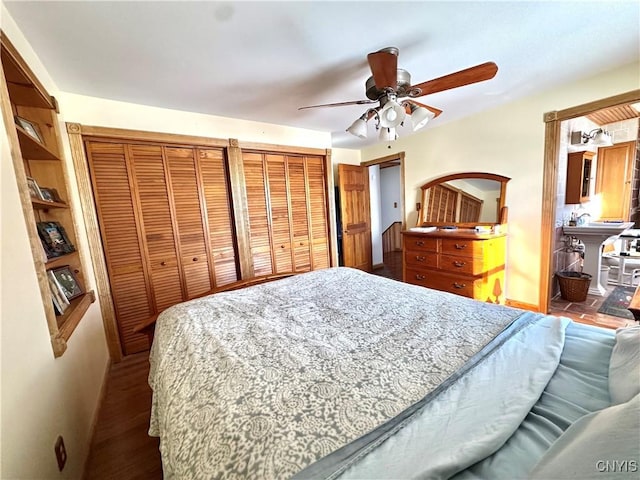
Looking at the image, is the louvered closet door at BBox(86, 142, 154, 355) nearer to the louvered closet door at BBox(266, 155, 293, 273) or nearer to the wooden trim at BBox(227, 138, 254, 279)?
the wooden trim at BBox(227, 138, 254, 279)

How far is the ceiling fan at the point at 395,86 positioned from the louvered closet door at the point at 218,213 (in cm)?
164

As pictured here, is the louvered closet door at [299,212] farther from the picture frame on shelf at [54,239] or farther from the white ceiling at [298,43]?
the picture frame on shelf at [54,239]

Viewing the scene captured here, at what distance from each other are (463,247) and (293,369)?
2.49 metres

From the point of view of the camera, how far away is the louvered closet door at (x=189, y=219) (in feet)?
8.48

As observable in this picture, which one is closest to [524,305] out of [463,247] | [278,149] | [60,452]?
[463,247]

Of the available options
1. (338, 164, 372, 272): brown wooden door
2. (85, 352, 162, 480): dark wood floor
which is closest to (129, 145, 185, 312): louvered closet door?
(85, 352, 162, 480): dark wood floor

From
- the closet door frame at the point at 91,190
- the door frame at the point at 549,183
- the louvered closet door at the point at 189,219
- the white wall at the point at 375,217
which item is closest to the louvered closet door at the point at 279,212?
the closet door frame at the point at 91,190

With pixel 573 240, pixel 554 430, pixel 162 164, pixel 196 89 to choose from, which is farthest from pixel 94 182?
pixel 573 240

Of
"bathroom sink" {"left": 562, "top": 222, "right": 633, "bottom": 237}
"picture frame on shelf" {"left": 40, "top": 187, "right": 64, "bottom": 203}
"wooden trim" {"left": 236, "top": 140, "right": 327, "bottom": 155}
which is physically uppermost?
"wooden trim" {"left": 236, "top": 140, "right": 327, "bottom": 155}

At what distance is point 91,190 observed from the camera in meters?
2.22

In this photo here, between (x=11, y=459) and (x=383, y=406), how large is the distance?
1.18 metres

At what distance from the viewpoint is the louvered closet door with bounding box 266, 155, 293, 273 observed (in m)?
3.15

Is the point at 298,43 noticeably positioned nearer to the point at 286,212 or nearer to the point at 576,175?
the point at 286,212

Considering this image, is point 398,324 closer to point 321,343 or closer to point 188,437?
point 321,343
